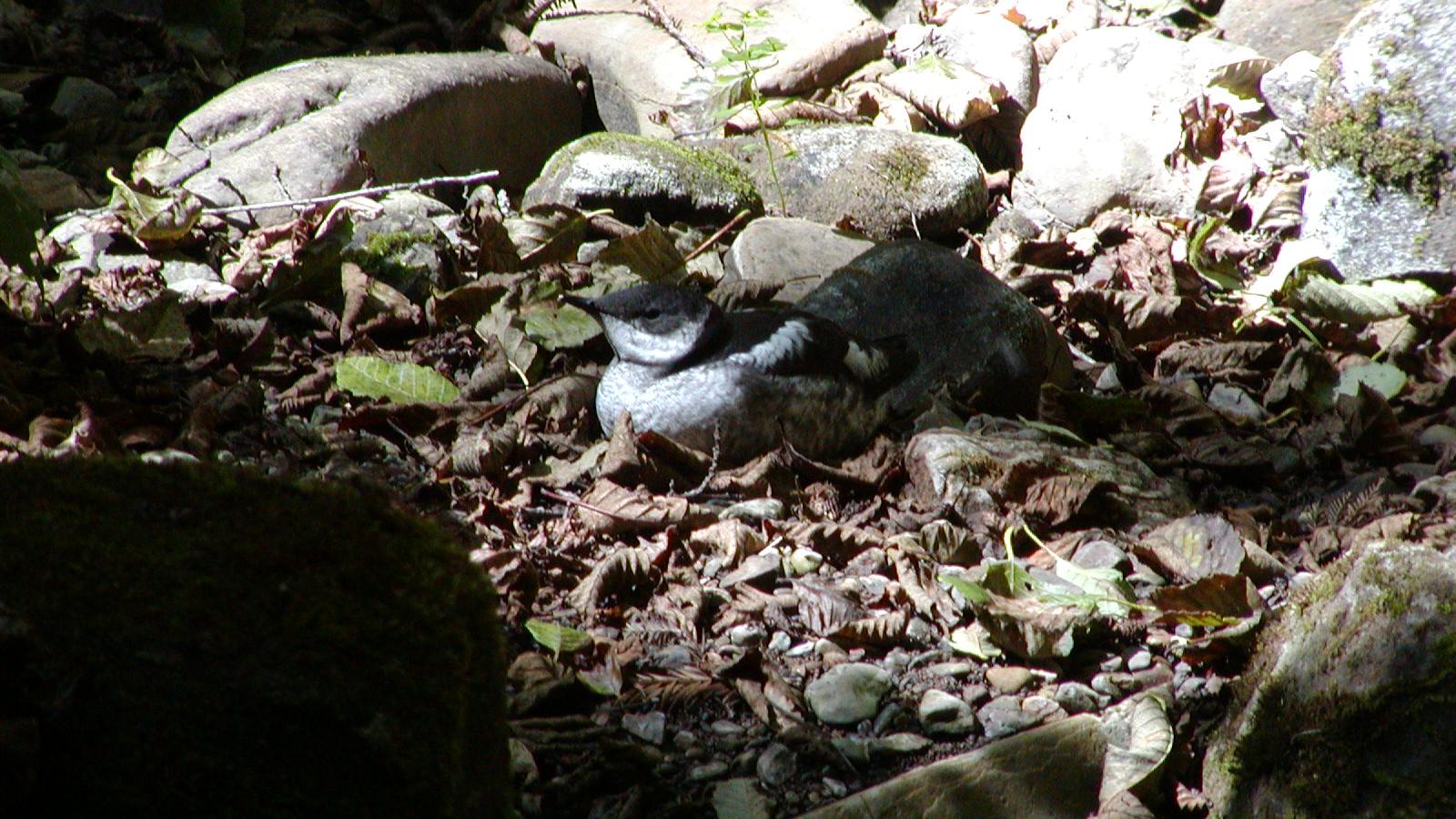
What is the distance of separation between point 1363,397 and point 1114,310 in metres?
1.11

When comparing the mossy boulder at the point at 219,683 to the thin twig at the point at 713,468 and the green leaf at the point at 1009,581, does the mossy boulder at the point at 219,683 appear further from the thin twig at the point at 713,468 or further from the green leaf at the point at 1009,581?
the thin twig at the point at 713,468

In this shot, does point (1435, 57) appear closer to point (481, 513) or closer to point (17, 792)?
point (481, 513)

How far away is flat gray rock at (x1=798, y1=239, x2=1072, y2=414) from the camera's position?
4.32 m

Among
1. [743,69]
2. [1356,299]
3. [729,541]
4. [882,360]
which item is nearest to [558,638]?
[729,541]

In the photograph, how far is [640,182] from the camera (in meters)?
5.46

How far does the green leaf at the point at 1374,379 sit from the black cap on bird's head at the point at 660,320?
2.45 m

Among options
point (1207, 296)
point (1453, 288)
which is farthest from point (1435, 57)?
point (1207, 296)

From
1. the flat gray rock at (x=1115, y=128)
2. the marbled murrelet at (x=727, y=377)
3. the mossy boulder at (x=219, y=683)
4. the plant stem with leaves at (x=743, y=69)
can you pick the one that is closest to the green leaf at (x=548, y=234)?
the plant stem with leaves at (x=743, y=69)

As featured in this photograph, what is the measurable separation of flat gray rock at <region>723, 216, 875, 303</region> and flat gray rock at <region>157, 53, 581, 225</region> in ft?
5.62

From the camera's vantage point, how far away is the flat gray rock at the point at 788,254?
497 cm

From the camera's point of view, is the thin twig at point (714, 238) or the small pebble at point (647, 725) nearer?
the small pebble at point (647, 725)

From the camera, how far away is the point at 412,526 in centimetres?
171

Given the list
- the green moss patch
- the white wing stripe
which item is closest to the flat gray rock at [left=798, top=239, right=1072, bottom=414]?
the white wing stripe

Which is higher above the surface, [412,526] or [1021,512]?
[412,526]
